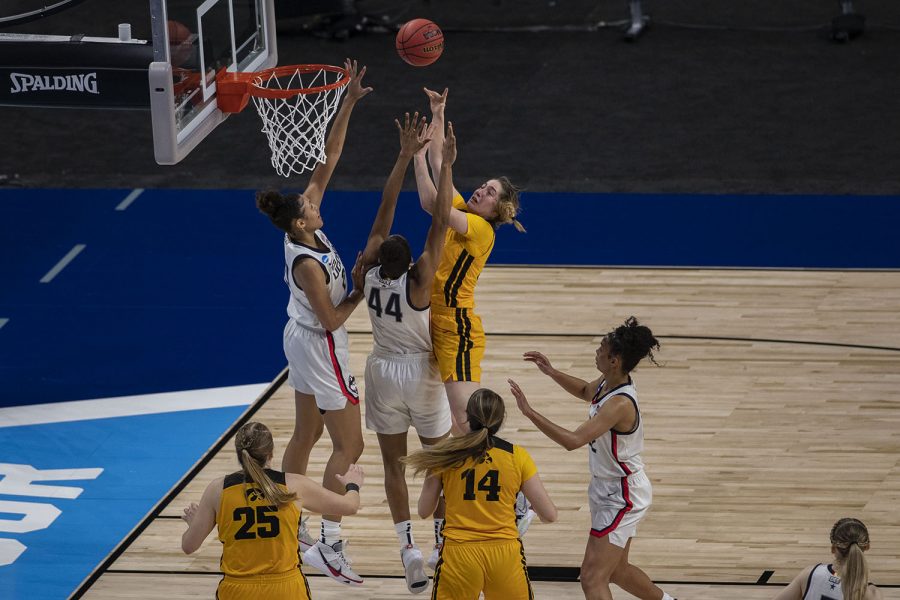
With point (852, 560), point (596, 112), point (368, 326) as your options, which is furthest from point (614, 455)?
point (596, 112)

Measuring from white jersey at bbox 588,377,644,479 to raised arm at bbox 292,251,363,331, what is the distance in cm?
127

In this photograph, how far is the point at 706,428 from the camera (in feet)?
28.3

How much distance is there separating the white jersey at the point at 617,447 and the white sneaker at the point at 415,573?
42.4 inches

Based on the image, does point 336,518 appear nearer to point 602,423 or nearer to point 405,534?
point 405,534

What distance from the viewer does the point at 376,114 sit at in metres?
15.4

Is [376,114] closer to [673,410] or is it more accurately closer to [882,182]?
[882,182]

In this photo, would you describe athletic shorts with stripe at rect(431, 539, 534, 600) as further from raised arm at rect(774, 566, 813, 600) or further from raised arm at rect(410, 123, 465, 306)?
raised arm at rect(410, 123, 465, 306)

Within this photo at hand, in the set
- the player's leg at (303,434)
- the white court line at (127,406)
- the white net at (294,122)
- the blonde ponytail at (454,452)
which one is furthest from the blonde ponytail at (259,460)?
the white court line at (127,406)

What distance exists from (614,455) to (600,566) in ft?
1.65

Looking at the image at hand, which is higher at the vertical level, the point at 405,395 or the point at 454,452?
the point at 454,452

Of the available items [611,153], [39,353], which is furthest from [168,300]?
[611,153]

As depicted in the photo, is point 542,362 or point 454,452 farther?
point 542,362

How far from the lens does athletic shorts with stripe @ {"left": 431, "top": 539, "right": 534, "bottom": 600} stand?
5.61m

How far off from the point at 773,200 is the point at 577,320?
11.8 ft
